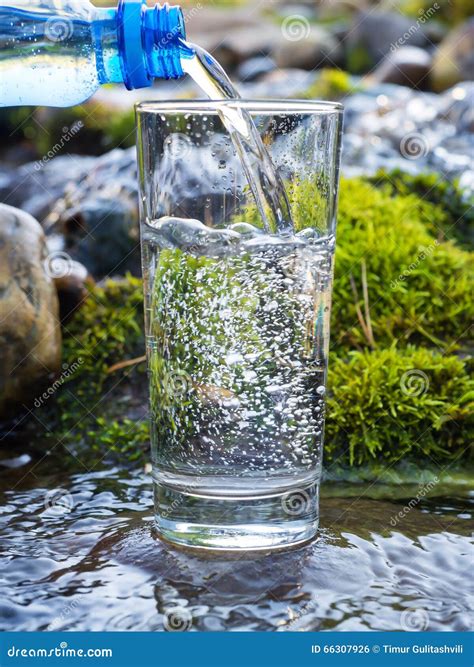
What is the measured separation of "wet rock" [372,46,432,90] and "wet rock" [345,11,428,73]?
1.50 meters

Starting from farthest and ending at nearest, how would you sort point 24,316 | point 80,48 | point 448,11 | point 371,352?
point 448,11 → point 371,352 → point 24,316 → point 80,48

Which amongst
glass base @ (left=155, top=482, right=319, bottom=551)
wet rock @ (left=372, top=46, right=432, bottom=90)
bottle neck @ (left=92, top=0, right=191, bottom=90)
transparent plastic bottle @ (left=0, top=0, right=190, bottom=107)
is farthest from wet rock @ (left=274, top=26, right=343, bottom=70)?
glass base @ (left=155, top=482, right=319, bottom=551)

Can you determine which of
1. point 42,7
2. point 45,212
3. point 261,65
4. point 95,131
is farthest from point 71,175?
point 261,65

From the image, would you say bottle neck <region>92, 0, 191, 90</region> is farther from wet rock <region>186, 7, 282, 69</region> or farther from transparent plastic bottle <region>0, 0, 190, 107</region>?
wet rock <region>186, 7, 282, 69</region>

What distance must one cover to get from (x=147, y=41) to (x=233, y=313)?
2.05 feet

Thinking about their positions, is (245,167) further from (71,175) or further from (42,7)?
(71,175)

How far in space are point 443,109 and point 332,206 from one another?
4.92m

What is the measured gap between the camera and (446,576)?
1.98 meters

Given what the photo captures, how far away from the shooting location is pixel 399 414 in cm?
278

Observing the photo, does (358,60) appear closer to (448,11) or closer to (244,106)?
(448,11)

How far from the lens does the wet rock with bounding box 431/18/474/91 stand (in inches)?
363

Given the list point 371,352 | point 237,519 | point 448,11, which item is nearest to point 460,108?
point 371,352

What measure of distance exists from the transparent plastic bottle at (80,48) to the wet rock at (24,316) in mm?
839

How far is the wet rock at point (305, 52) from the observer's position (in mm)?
11250
